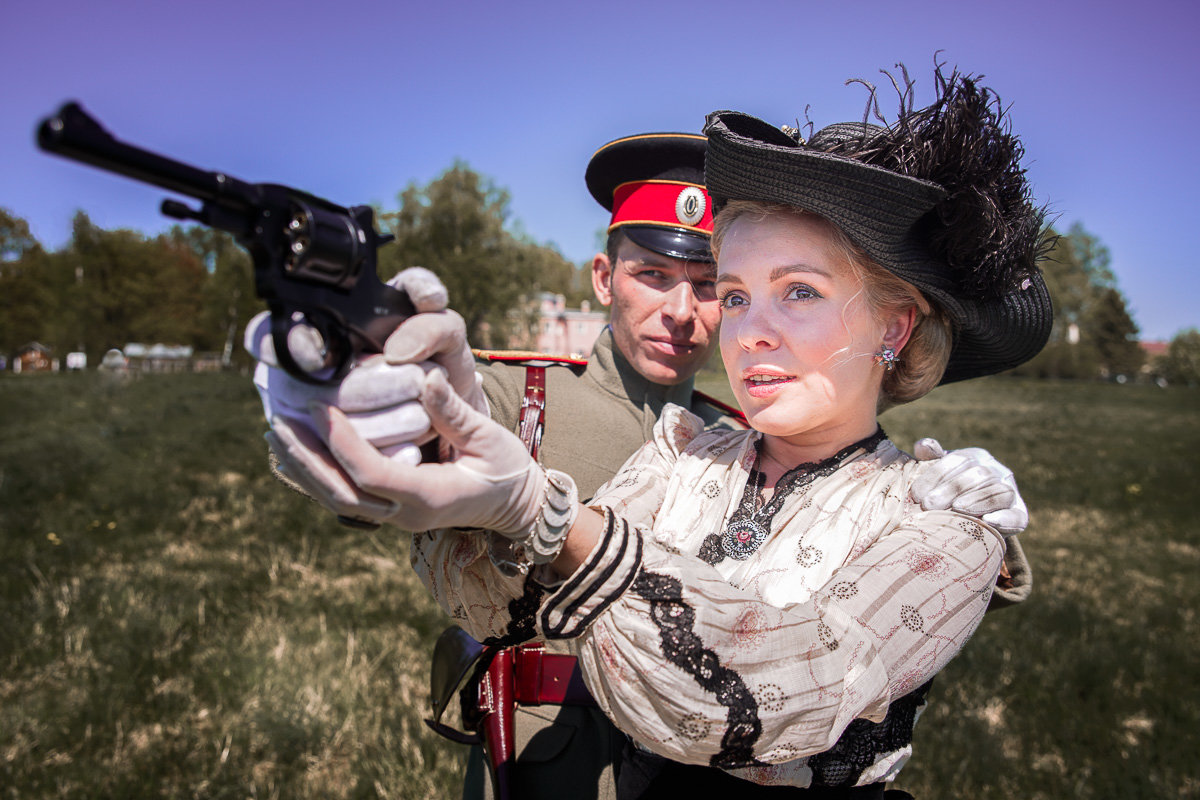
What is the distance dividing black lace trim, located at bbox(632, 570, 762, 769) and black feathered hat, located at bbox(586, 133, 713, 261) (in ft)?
6.25

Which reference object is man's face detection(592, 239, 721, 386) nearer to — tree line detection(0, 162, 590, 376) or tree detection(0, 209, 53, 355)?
tree line detection(0, 162, 590, 376)

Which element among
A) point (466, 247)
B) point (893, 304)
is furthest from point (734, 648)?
point (466, 247)

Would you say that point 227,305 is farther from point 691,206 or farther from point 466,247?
point 691,206

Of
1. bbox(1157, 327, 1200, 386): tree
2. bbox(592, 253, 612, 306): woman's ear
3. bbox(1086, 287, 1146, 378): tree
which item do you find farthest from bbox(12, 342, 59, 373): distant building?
bbox(1157, 327, 1200, 386): tree

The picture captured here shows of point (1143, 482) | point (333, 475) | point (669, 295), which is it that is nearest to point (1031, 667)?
point (669, 295)

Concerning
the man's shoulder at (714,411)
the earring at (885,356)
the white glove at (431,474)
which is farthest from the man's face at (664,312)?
the white glove at (431,474)

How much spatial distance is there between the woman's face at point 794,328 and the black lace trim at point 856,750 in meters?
0.75

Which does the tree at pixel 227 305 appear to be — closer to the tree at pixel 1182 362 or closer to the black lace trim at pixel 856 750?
the black lace trim at pixel 856 750

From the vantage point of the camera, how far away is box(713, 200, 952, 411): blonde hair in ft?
6.13

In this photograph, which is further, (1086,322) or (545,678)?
(1086,322)

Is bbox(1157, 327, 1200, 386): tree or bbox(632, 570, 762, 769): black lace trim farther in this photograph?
bbox(1157, 327, 1200, 386): tree

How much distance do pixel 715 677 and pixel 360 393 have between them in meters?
0.86

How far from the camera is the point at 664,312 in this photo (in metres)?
3.12

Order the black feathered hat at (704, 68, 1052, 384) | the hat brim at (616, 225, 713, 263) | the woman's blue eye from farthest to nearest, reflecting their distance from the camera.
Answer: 1. the hat brim at (616, 225, 713, 263)
2. the woman's blue eye
3. the black feathered hat at (704, 68, 1052, 384)
